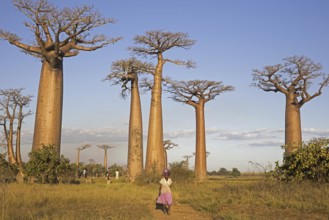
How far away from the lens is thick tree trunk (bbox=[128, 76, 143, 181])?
1758 cm

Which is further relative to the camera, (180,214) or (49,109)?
(49,109)

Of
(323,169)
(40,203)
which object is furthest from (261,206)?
(40,203)

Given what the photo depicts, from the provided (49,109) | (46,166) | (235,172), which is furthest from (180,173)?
(235,172)

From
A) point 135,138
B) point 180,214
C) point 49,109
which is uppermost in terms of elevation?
point 49,109

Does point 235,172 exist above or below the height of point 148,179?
above

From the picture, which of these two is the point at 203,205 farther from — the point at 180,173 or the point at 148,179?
the point at 180,173

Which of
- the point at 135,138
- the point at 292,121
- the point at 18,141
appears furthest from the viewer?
the point at 18,141

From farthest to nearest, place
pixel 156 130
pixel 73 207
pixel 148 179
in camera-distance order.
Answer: pixel 156 130
pixel 148 179
pixel 73 207

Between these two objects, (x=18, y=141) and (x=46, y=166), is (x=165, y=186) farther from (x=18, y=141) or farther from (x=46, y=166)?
(x=18, y=141)

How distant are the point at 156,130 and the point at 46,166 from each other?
5.51 metres

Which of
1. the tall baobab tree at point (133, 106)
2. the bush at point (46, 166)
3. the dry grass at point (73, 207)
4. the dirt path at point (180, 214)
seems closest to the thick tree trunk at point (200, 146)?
the tall baobab tree at point (133, 106)

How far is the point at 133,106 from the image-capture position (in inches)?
723

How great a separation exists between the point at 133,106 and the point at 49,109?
584 centimetres

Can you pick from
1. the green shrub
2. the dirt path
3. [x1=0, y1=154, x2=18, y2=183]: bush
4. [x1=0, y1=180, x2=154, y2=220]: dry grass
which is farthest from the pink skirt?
the green shrub
